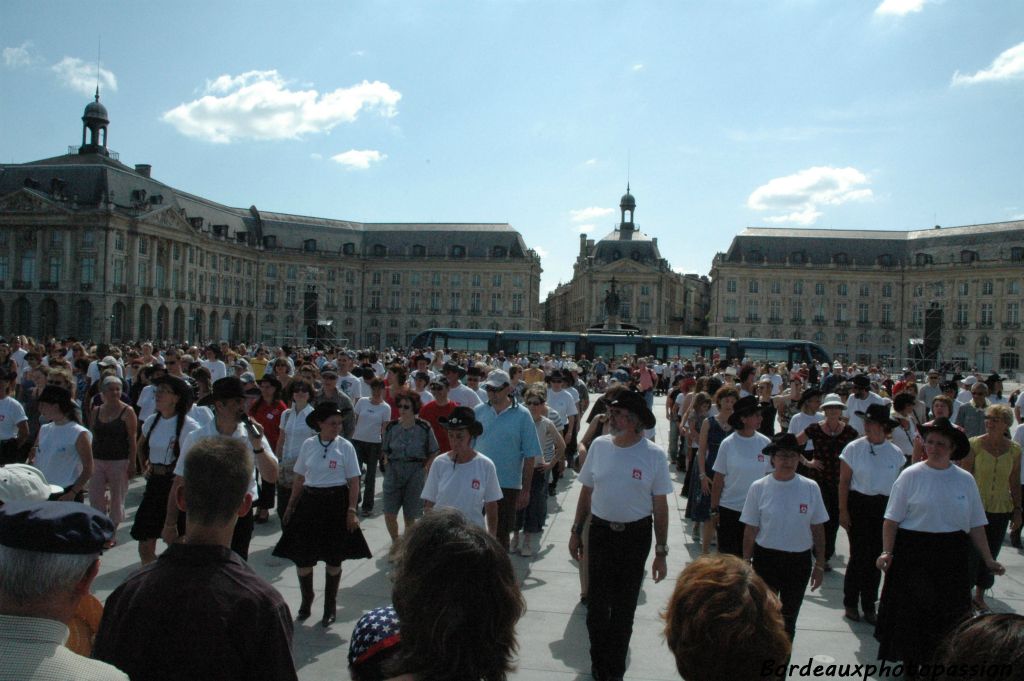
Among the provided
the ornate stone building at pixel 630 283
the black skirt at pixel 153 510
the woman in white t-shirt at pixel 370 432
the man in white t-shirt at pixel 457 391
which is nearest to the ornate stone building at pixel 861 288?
the ornate stone building at pixel 630 283

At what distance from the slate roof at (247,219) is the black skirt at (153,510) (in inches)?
2646

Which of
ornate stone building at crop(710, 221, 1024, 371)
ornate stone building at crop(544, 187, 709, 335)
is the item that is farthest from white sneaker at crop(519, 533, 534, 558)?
ornate stone building at crop(710, 221, 1024, 371)

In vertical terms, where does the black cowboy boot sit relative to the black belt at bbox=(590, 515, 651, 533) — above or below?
below

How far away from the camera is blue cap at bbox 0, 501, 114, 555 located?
2.33m

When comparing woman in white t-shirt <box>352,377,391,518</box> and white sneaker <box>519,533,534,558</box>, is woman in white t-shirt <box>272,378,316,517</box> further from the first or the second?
white sneaker <box>519,533,534,558</box>

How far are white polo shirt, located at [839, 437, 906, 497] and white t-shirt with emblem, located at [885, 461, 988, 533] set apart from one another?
1.37 m

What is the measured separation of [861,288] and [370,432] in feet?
295

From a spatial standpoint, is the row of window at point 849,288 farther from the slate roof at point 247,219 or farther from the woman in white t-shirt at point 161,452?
the woman in white t-shirt at point 161,452

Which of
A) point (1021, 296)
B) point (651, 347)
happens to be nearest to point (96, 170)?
point (651, 347)

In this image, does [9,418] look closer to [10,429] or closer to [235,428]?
[10,429]

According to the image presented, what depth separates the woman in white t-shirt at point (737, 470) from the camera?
22.7 ft

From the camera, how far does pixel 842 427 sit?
8062 millimetres

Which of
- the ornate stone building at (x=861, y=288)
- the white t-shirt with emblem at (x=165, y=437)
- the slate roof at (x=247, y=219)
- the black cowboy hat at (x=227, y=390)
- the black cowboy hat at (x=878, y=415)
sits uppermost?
the slate roof at (x=247, y=219)

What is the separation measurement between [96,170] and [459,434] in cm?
7166
